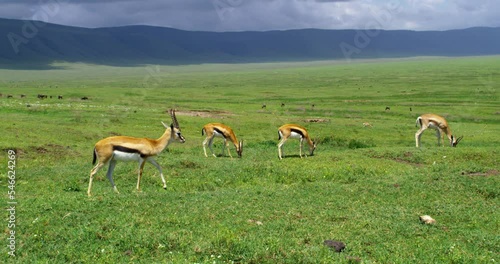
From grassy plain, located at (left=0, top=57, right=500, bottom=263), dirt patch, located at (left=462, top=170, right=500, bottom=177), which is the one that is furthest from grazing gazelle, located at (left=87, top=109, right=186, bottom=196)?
dirt patch, located at (left=462, top=170, right=500, bottom=177)

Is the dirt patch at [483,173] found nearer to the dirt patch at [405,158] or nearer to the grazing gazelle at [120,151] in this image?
the dirt patch at [405,158]

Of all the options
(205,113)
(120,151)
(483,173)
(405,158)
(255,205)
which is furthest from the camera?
(205,113)

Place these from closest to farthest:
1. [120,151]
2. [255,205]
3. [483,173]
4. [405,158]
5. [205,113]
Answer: [255,205]
[120,151]
[483,173]
[405,158]
[205,113]

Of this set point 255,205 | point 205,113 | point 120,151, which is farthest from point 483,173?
point 205,113

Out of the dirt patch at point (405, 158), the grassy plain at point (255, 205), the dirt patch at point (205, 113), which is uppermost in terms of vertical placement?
the dirt patch at point (205, 113)

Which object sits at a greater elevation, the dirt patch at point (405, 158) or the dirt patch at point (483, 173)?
the dirt patch at point (405, 158)

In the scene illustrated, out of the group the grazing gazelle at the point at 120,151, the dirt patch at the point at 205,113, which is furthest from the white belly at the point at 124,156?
the dirt patch at the point at 205,113

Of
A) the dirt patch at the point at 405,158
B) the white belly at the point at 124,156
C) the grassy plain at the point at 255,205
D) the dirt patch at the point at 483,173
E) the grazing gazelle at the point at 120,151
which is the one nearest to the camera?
the grassy plain at the point at 255,205

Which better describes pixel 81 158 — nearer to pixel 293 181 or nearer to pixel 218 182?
pixel 218 182

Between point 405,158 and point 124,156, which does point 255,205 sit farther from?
point 405,158

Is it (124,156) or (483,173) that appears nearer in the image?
(124,156)

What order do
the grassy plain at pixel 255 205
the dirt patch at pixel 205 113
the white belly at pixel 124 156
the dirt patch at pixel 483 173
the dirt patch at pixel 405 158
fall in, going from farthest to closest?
1. the dirt patch at pixel 205 113
2. the dirt patch at pixel 405 158
3. the dirt patch at pixel 483 173
4. the white belly at pixel 124 156
5. the grassy plain at pixel 255 205

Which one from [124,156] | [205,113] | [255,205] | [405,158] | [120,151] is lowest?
[255,205]

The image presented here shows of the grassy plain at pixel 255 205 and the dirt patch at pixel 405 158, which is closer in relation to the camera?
the grassy plain at pixel 255 205
